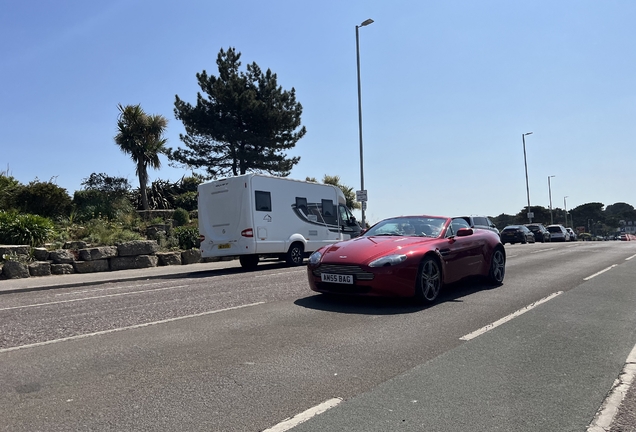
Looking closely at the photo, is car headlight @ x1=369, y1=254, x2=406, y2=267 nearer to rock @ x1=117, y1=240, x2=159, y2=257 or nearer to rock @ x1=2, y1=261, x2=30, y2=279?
rock @ x1=2, y1=261, x2=30, y2=279

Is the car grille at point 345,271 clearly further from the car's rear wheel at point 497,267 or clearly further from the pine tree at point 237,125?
the pine tree at point 237,125

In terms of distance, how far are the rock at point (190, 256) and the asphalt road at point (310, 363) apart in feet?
29.9

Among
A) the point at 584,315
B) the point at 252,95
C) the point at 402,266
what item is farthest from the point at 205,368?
the point at 252,95

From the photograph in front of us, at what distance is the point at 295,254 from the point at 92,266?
20.4 feet

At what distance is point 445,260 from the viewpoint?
26.3ft

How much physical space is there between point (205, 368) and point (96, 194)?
17422 mm

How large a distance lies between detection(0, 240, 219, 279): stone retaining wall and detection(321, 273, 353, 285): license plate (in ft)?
32.6

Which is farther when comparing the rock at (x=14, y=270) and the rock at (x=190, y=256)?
the rock at (x=190, y=256)

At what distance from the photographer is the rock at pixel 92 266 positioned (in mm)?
14789

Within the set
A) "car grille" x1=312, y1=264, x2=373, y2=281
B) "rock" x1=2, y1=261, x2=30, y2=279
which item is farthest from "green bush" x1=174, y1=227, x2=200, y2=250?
"car grille" x1=312, y1=264, x2=373, y2=281

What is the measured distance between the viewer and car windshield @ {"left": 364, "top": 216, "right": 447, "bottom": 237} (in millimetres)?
8547

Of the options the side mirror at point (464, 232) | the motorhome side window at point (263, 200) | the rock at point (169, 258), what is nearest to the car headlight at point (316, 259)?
the side mirror at point (464, 232)

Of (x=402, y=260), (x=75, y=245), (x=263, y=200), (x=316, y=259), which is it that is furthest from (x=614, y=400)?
(x=75, y=245)

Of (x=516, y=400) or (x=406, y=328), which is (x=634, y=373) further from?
(x=406, y=328)
